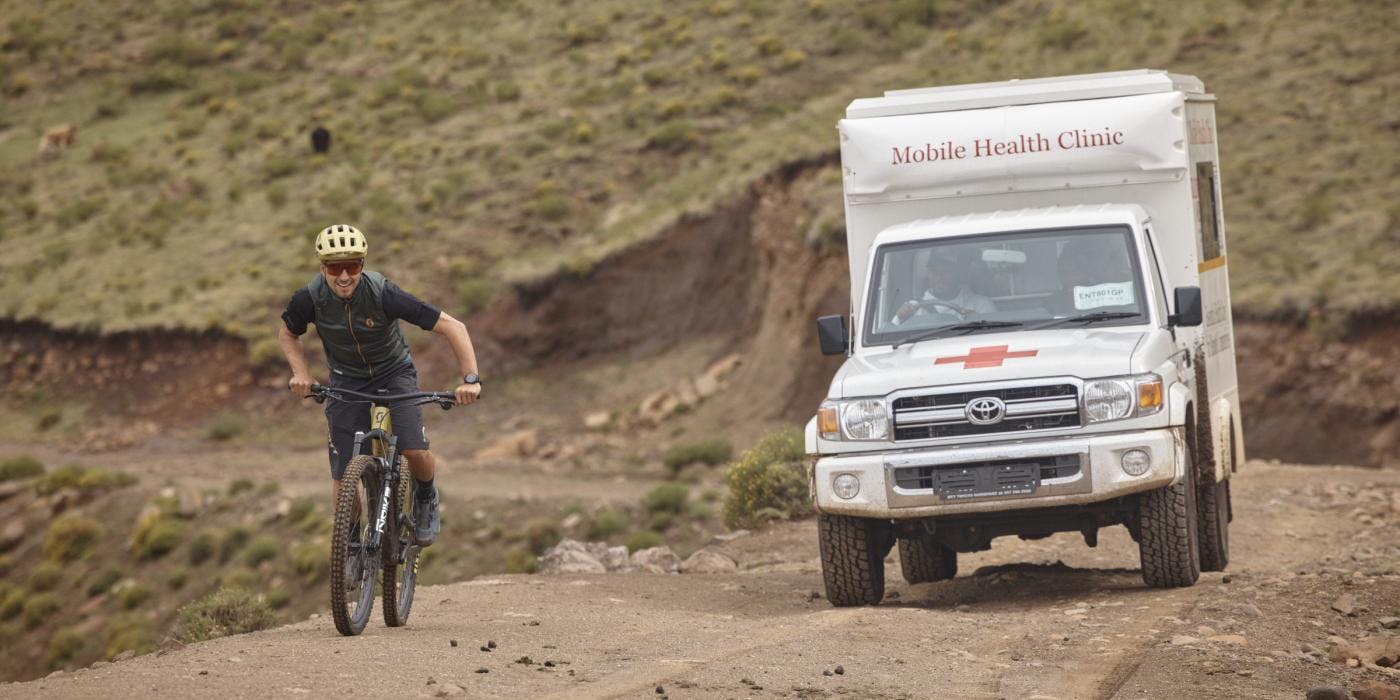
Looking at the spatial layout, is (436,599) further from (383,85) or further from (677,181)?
(383,85)

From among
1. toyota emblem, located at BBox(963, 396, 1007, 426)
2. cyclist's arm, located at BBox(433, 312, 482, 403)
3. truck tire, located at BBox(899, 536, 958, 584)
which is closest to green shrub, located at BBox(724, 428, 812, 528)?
truck tire, located at BBox(899, 536, 958, 584)

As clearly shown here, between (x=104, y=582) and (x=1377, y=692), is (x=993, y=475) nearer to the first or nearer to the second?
(x=1377, y=692)

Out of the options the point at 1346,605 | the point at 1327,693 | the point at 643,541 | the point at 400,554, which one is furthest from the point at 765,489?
the point at 1327,693

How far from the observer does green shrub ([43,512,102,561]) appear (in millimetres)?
32938

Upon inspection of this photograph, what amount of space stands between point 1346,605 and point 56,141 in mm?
54451

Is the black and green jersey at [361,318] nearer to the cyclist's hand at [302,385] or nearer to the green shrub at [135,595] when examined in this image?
the cyclist's hand at [302,385]

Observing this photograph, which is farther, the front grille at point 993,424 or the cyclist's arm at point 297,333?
the front grille at point 993,424

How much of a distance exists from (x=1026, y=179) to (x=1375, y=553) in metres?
4.56

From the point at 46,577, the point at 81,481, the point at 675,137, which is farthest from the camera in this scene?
the point at 675,137

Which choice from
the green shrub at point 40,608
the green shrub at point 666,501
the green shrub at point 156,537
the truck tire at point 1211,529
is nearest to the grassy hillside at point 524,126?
the green shrub at point 666,501

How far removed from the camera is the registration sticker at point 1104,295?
11.5 m

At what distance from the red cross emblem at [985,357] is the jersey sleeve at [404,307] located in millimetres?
3156

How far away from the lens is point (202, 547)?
1244 inches

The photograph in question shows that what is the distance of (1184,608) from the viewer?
10.5 metres
